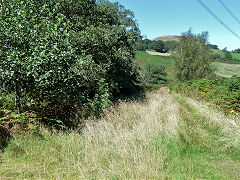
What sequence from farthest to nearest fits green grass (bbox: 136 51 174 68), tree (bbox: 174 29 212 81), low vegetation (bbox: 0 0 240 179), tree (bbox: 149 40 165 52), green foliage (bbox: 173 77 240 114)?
tree (bbox: 149 40 165 52) < green grass (bbox: 136 51 174 68) < tree (bbox: 174 29 212 81) < green foliage (bbox: 173 77 240 114) < low vegetation (bbox: 0 0 240 179)

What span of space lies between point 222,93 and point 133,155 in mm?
7607

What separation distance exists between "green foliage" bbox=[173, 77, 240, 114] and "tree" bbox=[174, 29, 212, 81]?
9.75 meters

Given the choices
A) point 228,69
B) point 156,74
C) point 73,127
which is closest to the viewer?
point 73,127

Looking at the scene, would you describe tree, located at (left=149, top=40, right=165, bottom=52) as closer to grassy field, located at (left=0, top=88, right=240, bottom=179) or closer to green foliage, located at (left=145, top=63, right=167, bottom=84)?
green foliage, located at (left=145, top=63, right=167, bottom=84)

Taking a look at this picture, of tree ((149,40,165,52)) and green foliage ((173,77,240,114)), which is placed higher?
tree ((149,40,165,52))

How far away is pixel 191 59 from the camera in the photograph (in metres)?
22.4

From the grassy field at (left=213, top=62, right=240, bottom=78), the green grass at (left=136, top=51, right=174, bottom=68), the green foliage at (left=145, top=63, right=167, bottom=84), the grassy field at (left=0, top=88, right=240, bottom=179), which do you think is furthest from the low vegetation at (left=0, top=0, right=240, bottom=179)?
the green grass at (left=136, top=51, right=174, bottom=68)

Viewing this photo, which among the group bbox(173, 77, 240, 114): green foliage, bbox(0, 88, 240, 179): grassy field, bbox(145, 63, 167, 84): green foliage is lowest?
bbox(0, 88, 240, 179): grassy field

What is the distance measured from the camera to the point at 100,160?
421 cm

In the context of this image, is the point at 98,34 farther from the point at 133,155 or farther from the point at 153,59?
the point at 153,59

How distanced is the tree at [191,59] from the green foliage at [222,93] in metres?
9.75

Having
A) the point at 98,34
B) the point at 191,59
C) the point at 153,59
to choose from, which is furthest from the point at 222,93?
the point at 153,59

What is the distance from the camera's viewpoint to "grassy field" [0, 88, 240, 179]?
3869mm

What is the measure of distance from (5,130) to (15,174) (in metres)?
2.14
